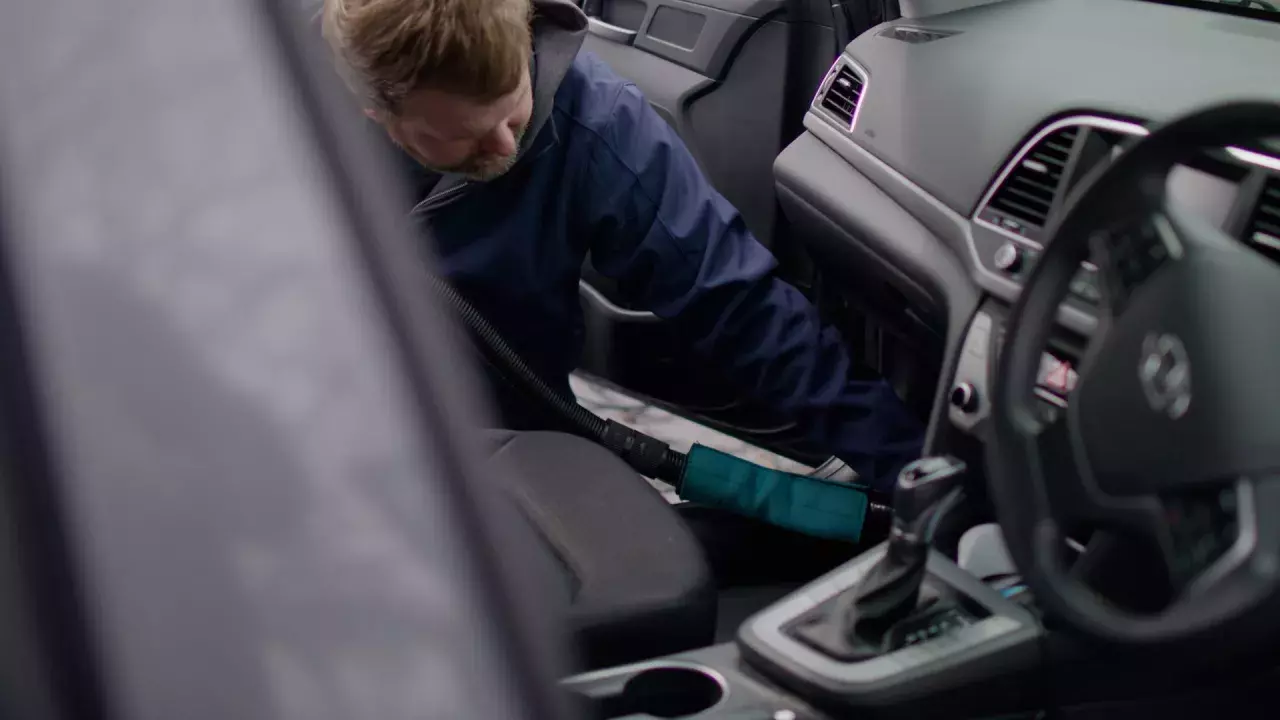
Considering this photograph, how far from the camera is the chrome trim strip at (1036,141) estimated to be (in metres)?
1.19

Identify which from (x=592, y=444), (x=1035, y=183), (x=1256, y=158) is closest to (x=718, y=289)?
(x=592, y=444)

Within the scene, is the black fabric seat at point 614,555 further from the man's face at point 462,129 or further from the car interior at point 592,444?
the man's face at point 462,129

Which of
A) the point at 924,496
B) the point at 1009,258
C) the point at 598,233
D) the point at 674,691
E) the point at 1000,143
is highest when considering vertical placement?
the point at 1000,143

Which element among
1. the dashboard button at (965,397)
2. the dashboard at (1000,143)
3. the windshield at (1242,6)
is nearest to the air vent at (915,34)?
the dashboard at (1000,143)

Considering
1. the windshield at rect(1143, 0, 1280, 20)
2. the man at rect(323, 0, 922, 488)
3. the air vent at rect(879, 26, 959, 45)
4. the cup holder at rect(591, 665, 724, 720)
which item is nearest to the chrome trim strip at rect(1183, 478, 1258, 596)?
the cup holder at rect(591, 665, 724, 720)

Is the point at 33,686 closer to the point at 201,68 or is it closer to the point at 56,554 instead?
the point at 56,554

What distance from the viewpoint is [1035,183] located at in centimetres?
131

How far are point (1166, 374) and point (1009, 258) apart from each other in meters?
0.50

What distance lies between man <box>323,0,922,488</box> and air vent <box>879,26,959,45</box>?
0.41m

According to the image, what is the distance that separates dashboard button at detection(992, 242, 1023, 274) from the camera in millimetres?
1302

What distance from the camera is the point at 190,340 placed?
1.38ft

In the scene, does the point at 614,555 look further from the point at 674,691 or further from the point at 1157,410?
the point at 1157,410

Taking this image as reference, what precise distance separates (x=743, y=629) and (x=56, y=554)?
712mm

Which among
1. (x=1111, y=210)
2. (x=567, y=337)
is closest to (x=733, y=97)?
(x=567, y=337)
